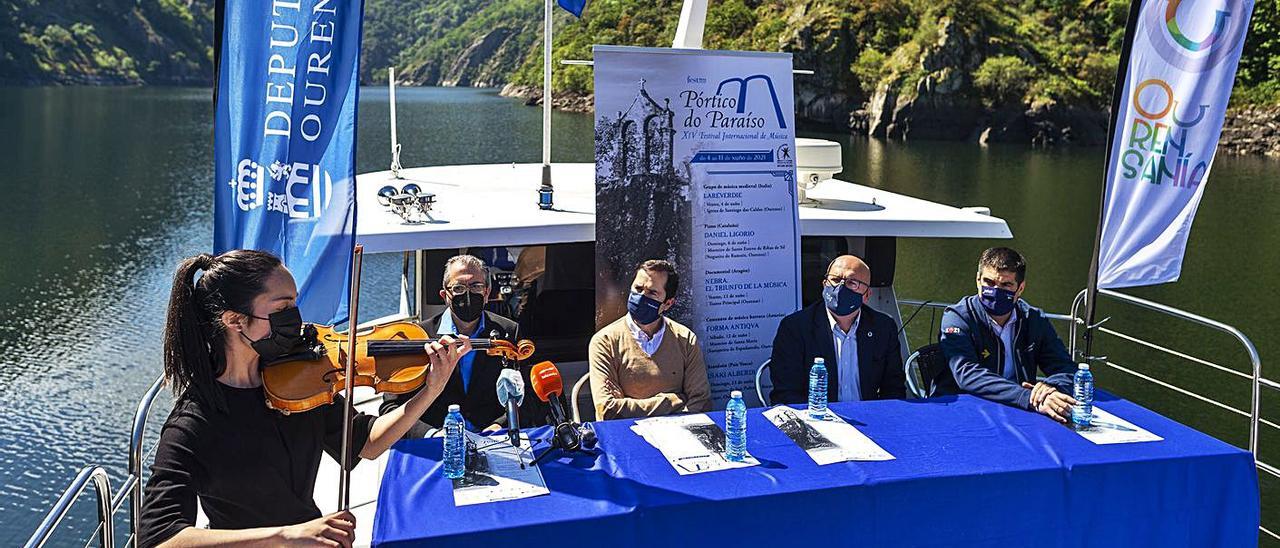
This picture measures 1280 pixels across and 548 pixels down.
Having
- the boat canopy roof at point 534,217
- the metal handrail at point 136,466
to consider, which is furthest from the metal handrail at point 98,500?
the boat canopy roof at point 534,217

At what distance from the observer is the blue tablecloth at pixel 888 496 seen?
310 cm

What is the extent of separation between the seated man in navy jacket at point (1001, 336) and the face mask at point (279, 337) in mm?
2995

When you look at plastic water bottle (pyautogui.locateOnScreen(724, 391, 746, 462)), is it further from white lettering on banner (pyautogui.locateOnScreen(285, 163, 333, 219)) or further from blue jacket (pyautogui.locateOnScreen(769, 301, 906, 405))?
white lettering on banner (pyautogui.locateOnScreen(285, 163, 333, 219))

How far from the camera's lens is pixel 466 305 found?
456cm

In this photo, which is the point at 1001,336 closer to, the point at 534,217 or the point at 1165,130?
the point at 1165,130

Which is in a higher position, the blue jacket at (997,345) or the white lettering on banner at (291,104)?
the white lettering on banner at (291,104)

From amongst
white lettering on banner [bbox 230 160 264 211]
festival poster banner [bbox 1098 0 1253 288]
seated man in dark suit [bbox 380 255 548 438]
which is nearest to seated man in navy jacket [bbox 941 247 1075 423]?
festival poster banner [bbox 1098 0 1253 288]

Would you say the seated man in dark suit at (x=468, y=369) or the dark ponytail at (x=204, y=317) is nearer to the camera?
the dark ponytail at (x=204, y=317)

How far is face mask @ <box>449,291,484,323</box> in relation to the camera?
455 centimetres

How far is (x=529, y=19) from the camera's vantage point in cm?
11381

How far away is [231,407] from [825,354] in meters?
2.94

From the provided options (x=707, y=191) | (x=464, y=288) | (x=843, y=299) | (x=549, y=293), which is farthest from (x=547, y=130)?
(x=843, y=299)

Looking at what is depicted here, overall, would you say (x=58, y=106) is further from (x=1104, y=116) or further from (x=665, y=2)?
(x=1104, y=116)

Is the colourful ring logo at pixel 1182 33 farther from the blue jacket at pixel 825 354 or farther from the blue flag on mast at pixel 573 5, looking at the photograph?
the blue flag on mast at pixel 573 5
